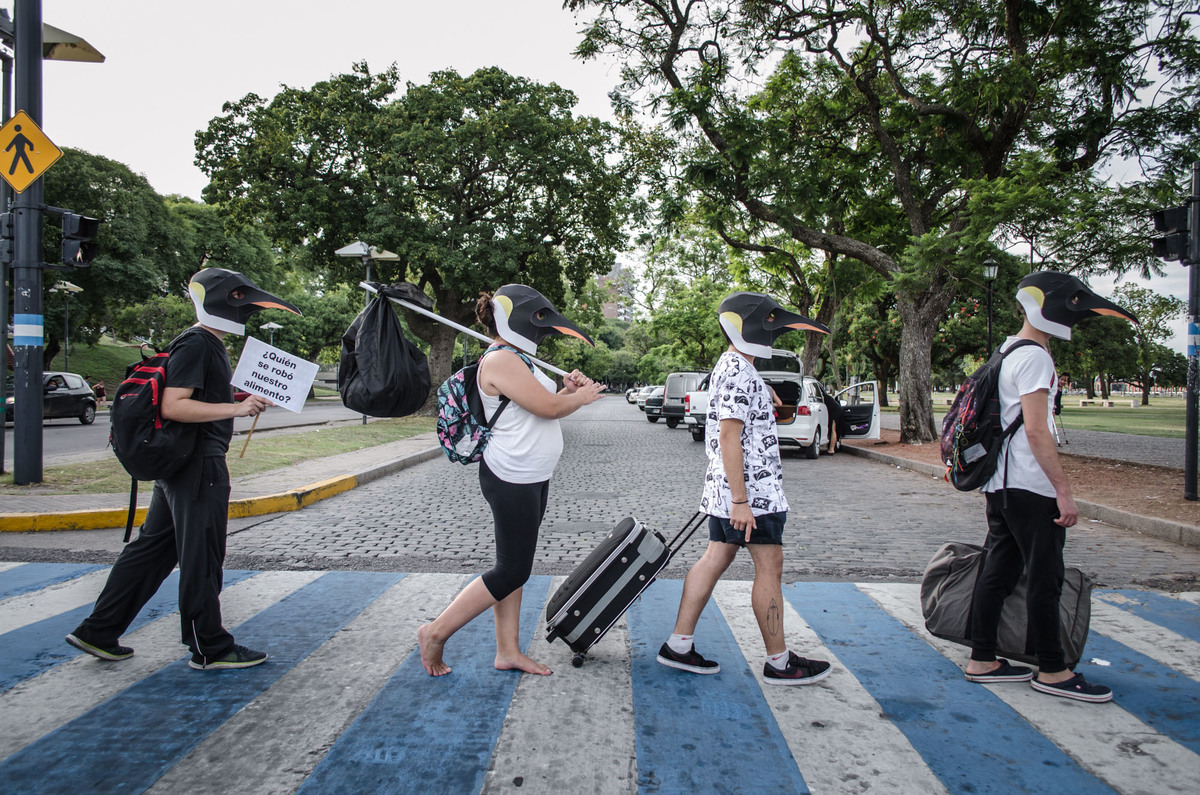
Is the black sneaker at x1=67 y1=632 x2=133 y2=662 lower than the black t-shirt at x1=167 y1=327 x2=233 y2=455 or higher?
lower

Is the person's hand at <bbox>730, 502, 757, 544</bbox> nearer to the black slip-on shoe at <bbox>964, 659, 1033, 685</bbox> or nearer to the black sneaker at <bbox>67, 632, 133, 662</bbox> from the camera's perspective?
the black slip-on shoe at <bbox>964, 659, 1033, 685</bbox>

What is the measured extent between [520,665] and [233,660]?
53.5 inches

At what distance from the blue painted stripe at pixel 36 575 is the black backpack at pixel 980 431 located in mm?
5577

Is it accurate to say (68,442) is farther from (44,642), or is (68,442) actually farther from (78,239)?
(44,642)

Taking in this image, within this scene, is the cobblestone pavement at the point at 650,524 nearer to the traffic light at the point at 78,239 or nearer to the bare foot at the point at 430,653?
the bare foot at the point at 430,653

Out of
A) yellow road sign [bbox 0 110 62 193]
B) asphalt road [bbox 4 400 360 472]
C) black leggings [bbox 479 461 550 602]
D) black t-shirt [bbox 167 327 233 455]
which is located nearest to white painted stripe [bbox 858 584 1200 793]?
black leggings [bbox 479 461 550 602]

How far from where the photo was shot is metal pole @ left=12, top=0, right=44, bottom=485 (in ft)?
26.5

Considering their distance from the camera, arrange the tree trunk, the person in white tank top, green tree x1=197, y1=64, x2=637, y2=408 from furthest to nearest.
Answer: green tree x1=197, y1=64, x2=637, y2=408
the tree trunk
the person in white tank top

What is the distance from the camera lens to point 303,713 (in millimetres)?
3084

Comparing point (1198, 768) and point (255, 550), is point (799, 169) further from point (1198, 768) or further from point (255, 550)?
point (1198, 768)

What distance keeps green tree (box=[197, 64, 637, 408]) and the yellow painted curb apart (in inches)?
580

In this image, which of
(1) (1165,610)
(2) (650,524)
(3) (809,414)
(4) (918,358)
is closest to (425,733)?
(1) (1165,610)

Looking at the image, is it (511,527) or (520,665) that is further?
(520,665)

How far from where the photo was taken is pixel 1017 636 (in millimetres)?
3484
